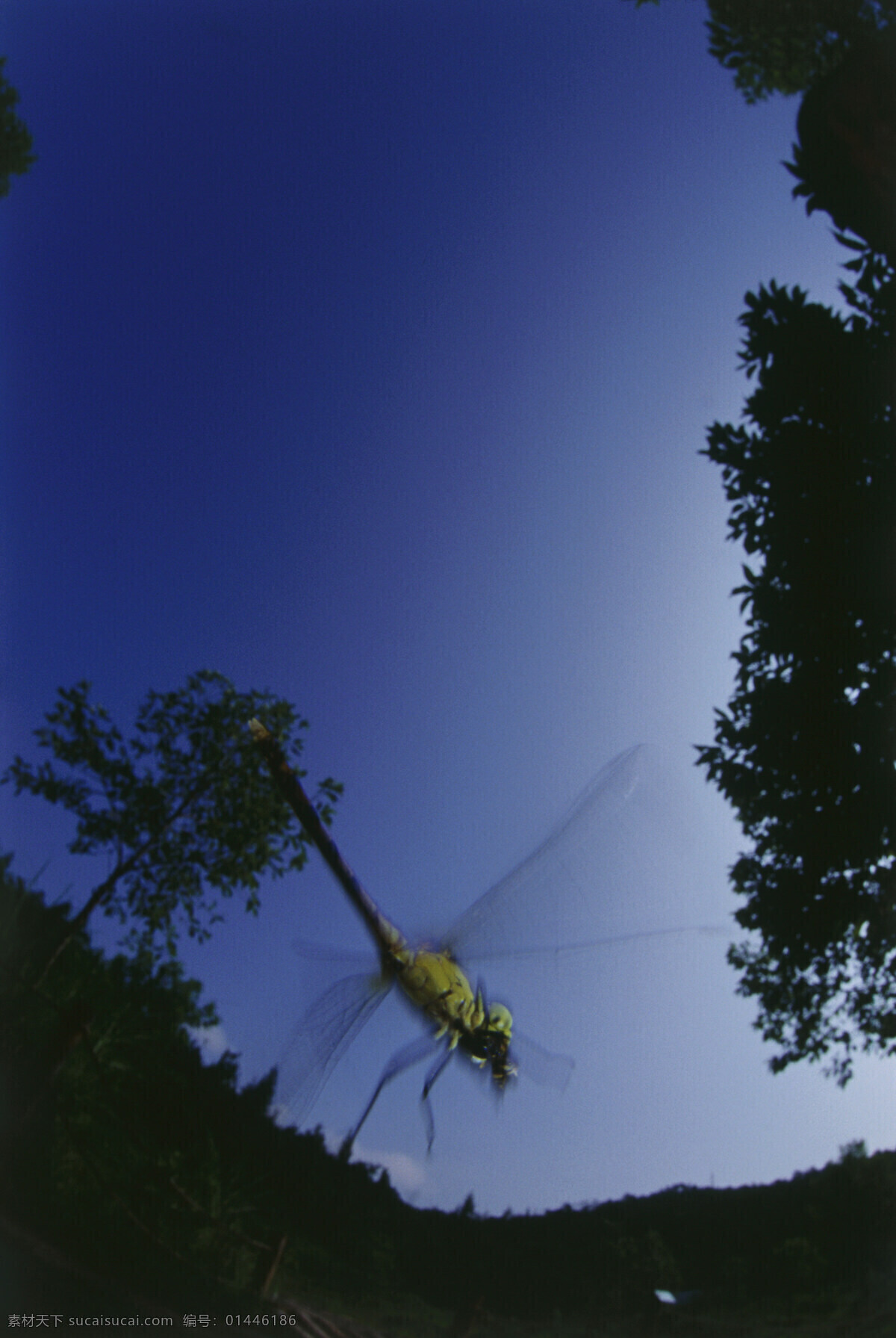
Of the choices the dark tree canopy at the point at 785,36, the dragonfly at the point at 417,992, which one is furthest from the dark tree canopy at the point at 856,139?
the dragonfly at the point at 417,992

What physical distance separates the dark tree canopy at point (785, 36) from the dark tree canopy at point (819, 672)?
0.54 m

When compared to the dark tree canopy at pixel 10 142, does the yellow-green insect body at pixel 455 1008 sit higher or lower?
lower

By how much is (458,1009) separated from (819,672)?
168cm

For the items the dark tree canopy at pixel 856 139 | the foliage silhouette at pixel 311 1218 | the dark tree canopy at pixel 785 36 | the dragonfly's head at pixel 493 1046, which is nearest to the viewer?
the foliage silhouette at pixel 311 1218

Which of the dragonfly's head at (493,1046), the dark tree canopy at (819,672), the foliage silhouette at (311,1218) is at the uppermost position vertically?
the dark tree canopy at (819,672)

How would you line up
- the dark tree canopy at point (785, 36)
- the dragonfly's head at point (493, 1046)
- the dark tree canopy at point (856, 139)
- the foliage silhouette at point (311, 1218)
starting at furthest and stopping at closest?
1. the dark tree canopy at point (785, 36)
2. the dark tree canopy at point (856, 139)
3. the dragonfly's head at point (493, 1046)
4. the foliage silhouette at point (311, 1218)

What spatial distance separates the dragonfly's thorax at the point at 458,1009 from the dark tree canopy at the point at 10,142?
2149 millimetres

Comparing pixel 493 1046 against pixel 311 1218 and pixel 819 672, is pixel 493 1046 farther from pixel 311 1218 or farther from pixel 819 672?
pixel 819 672

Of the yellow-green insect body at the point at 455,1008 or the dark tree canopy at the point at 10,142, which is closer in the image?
the yellow-green insect body at the point at 455,1008

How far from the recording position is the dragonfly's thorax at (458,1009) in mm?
1044

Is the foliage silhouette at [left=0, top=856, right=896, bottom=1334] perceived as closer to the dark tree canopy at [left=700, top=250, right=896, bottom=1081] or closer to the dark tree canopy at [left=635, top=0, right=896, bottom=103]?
the dark tree canopy at [left=700, top=250, right=896, bottom=1081]

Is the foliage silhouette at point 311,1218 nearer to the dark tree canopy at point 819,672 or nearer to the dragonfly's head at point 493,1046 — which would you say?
the dragonfly's head at point 493,1046

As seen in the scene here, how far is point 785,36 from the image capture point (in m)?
1.53

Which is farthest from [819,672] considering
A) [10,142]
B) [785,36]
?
[10,142]
